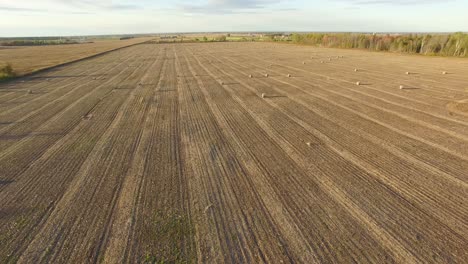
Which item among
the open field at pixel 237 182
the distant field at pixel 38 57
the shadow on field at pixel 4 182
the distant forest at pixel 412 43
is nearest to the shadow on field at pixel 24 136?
the open field at pixel 237 182

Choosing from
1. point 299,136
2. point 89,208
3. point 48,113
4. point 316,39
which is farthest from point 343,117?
point 316,39

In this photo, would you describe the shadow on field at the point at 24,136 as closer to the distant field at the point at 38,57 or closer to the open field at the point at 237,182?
the open field at the point at 237,182

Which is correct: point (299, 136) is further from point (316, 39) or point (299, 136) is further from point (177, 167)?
point (316, 39)

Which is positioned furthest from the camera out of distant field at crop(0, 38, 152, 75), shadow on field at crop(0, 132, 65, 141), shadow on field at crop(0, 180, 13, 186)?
distant field at crop(0, 38, 152, 75)

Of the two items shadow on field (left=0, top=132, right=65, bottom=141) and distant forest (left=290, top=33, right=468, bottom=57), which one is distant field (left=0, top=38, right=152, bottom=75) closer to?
shadow on field (left=0, top=132, right=65, bottom=141)

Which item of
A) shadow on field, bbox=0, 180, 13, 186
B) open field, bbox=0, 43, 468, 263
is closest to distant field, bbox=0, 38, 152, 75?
open field, bbox=0, 43, 468, 263
